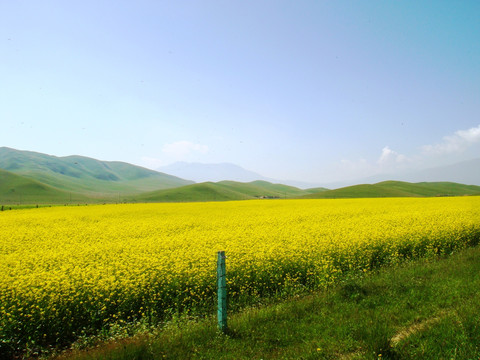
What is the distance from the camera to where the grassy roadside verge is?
4.26 m

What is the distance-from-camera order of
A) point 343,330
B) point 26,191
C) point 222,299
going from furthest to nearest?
1. point 26,191
2. point 222,299
3. point 343,330

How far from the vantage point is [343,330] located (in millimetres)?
4840

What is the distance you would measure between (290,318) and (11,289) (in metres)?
6.38

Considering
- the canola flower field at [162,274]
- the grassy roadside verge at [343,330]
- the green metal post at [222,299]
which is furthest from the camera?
the canola flower field at [162,274]

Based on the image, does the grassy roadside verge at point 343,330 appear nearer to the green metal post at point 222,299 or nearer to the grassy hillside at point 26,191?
the green metal post at point 222,299

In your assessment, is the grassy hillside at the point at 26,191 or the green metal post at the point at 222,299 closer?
the green metal post at the point at 222,299

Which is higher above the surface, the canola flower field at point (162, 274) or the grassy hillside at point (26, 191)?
the grassy hillside at point (26, 191)

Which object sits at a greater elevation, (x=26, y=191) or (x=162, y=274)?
(x=26, y=191)

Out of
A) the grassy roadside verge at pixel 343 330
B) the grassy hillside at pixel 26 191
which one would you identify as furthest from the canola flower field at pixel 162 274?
the grassy hillside at pixel 26 191

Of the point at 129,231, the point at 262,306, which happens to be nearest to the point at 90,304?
the point at 262,306

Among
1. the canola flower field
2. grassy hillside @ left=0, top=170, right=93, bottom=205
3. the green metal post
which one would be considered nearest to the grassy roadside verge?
the green metal post

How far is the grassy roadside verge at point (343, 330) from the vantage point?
14.0 ft

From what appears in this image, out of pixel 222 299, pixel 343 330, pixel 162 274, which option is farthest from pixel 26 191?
pixel 343 330

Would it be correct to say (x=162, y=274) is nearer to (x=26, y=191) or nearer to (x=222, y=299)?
(x=222, y=299)
